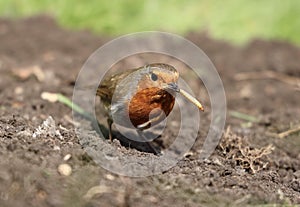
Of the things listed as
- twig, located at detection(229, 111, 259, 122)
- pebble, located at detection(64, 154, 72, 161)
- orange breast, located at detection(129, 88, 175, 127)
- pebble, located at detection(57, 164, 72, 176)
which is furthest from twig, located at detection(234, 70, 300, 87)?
pebble, located at detection(57, 164, 72, 176)

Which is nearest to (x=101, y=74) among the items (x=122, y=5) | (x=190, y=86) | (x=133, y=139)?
(x=190, y=86)

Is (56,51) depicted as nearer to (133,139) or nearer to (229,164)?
(133,139)

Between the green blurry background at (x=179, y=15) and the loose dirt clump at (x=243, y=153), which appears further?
the green blurry background at (x=179, y=15)

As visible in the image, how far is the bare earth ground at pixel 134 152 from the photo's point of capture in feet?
9.63

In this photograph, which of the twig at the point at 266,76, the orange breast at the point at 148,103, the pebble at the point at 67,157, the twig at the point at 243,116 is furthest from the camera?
the twig at the point at 266,76

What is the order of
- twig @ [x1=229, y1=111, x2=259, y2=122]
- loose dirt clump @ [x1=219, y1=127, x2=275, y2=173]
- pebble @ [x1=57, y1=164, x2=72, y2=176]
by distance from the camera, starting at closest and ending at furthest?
1. pebble @ [x1=57, y1=164, x2=72, y2=176]
2. loose dirt clump @ [x1=219, y1=127, x2=275, y2=173]
3. twig @ [x1=229, y1=111, x2=259, y2=122]

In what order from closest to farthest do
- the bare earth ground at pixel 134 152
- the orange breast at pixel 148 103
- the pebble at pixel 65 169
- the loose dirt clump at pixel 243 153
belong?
the bare earth ground at pixel 134 152 < the pebble at pixel 65 169 < the loose dirt clump at pixel 243 153 < the orange breast at pixel 148 103

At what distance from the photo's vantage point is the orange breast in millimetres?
4043

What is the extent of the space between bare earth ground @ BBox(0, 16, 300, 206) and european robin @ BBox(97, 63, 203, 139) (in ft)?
1.31

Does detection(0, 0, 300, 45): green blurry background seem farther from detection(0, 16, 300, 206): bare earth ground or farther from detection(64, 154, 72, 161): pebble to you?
detection(64, 154, 72, 161): pebble

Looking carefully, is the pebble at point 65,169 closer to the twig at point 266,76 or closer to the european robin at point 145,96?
the european robin at point 145,96

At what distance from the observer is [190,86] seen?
6.84 m

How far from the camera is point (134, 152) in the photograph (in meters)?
3.68

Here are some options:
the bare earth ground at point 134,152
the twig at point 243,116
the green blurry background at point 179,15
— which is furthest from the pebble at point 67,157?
the green blurry background at point 179,15
